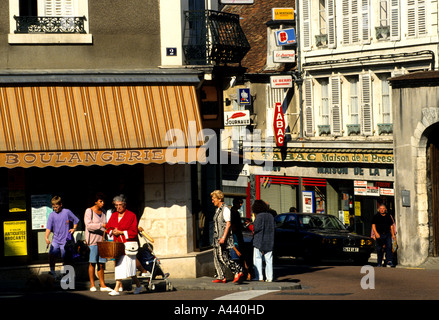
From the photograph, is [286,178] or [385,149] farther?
[286,178]

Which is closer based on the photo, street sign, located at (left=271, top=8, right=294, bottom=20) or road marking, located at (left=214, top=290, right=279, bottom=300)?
road marking, located at (left=214, top=290, right=279, bottom=300)

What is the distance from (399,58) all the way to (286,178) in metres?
9.61

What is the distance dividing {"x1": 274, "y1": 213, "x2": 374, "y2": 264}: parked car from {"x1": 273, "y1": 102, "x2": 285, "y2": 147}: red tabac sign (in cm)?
1111

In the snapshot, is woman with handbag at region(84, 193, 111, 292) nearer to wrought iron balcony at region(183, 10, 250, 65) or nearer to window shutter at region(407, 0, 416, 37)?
wrought iron balcony at region(183, 10, 250, 65)

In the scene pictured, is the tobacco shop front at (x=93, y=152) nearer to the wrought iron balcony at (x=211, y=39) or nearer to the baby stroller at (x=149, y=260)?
the wrought iron balcony at (x=211, y=39)

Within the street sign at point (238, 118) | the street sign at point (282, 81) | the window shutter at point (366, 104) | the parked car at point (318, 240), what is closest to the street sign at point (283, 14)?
the street sign at point (282, 81)

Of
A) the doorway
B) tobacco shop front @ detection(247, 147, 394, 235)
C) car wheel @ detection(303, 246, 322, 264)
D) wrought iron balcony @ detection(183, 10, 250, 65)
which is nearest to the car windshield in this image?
car wheel @ detection(303, 246, 322, 264)

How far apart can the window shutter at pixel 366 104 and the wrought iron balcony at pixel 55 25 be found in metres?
18.3

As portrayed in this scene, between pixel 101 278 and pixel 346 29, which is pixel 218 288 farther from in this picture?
pixel 346 29

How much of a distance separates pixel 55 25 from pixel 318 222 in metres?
12.6

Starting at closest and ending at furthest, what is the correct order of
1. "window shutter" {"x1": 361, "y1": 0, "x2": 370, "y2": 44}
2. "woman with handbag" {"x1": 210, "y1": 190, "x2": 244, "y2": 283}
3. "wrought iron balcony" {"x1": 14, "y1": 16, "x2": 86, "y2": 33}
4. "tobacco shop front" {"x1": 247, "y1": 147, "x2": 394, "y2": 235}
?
"woman with handbag" {"x1": 210, "y1": 190, "x2": 244, "y2": 283}
"wrought iron balcony" {"x1": 14, "y1": 16, "x2": 86, "y2": 33}
"tobacco shop front" {"x1": 247, "y1": 147, "x2": 394, "y2": 235}
"window shutter" {"x1": 361, "y1": 0, "x2": 370, "y2": 44}

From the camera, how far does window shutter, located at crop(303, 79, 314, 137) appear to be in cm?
3806

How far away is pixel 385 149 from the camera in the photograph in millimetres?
33438
